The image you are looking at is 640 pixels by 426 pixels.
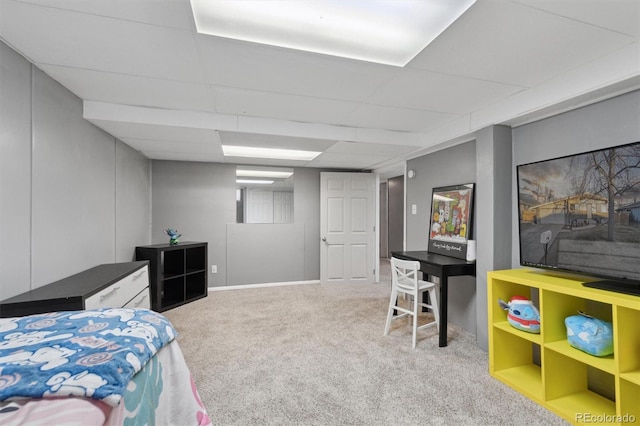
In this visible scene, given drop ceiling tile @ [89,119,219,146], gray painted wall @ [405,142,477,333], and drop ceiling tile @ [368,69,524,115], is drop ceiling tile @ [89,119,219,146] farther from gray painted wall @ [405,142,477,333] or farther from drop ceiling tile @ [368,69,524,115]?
gray painted wall @ [405,142,477,333]

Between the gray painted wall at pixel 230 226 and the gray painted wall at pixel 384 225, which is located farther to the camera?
the gray painted wall at pixel 384 225

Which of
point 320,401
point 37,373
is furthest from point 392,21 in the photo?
point 320,401

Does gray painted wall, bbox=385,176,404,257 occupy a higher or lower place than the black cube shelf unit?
higher

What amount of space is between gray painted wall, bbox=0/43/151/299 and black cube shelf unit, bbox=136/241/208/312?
60 cm

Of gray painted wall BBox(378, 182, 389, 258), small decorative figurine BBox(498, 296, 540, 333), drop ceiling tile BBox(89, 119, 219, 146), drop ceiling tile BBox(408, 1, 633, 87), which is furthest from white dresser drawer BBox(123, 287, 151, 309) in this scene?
gray painted wall BBox(378, 182, 389, 258)

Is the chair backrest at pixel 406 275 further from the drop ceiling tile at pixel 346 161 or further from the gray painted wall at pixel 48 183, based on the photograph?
the gray painted wall at pixel 48 183

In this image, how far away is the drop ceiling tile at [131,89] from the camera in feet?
6.80

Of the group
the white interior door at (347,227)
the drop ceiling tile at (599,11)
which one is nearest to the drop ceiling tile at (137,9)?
the drop ceiling tile at (599,11)

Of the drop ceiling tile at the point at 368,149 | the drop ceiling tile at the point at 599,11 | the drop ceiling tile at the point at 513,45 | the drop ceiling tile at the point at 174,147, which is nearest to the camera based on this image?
the drop ceiling tile at the point at 599,11

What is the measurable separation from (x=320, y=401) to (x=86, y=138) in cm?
287

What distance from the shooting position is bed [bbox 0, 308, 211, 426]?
78 cm

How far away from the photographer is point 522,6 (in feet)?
4.47

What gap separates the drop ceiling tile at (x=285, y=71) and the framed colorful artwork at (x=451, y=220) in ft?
5.19

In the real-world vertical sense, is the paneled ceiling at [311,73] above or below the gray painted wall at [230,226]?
above
